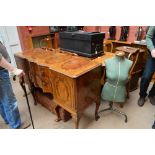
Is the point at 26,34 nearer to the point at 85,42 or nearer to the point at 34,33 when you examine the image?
the point at 34,33

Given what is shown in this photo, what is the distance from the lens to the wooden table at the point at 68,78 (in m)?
Result: 1.40

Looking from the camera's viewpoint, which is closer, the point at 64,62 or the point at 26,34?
the point at 64,62

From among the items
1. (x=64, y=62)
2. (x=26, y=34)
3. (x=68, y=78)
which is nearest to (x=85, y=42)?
(x=64, y=62)

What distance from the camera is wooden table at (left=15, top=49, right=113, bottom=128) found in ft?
4.59

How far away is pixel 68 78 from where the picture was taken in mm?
1367

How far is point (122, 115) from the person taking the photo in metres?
2.03

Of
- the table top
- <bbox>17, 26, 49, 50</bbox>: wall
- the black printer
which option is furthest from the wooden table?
<bbox>17, 26, 49, 50</bbox>: wall

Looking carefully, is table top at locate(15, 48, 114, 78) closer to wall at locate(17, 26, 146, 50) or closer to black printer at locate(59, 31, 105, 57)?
black printer at locate(59, 31, 105, 57)

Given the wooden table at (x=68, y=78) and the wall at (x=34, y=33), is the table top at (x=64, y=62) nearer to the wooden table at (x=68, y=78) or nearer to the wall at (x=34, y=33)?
the wooden table at (x=68, y=78)

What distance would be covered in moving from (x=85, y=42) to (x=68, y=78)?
71cm

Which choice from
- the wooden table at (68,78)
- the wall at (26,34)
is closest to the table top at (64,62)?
the wooden table at (68,78)

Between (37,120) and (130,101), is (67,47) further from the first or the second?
(130,101)

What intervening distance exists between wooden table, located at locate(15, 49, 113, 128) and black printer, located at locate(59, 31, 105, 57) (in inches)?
5.8

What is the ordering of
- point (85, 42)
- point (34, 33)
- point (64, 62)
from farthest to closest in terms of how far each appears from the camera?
1. point (34, 33)
2. point (85, 42)
3. point (64, 62)
